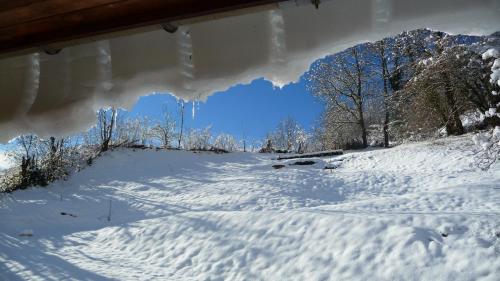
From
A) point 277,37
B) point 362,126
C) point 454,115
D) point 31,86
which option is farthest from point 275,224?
point 362,126

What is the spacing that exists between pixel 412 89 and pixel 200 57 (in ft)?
43.7

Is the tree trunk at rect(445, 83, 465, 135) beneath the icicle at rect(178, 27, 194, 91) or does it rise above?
above

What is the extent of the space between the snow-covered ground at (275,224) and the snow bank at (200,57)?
4.96 meters

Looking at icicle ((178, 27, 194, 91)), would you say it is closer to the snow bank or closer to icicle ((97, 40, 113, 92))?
the snow bank

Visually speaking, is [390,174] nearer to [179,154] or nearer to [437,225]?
[437,225]

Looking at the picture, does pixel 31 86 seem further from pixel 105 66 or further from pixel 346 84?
pixel 346 84

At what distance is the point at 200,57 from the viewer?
1591 mm

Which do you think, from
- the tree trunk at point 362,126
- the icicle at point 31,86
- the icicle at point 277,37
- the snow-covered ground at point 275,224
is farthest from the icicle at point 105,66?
the tree trunk at point 362,126

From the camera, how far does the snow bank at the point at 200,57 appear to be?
1273 mm

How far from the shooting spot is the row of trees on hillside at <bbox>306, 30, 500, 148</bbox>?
9.64 m

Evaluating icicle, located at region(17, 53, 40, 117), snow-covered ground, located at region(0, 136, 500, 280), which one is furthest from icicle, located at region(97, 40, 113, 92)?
snow-covered ground, located at region(0, 136, 500, 280)

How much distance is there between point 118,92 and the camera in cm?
170

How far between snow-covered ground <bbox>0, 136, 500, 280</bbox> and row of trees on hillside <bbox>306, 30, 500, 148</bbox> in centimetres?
171

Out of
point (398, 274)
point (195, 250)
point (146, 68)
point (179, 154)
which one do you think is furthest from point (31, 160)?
point (146, 68)
